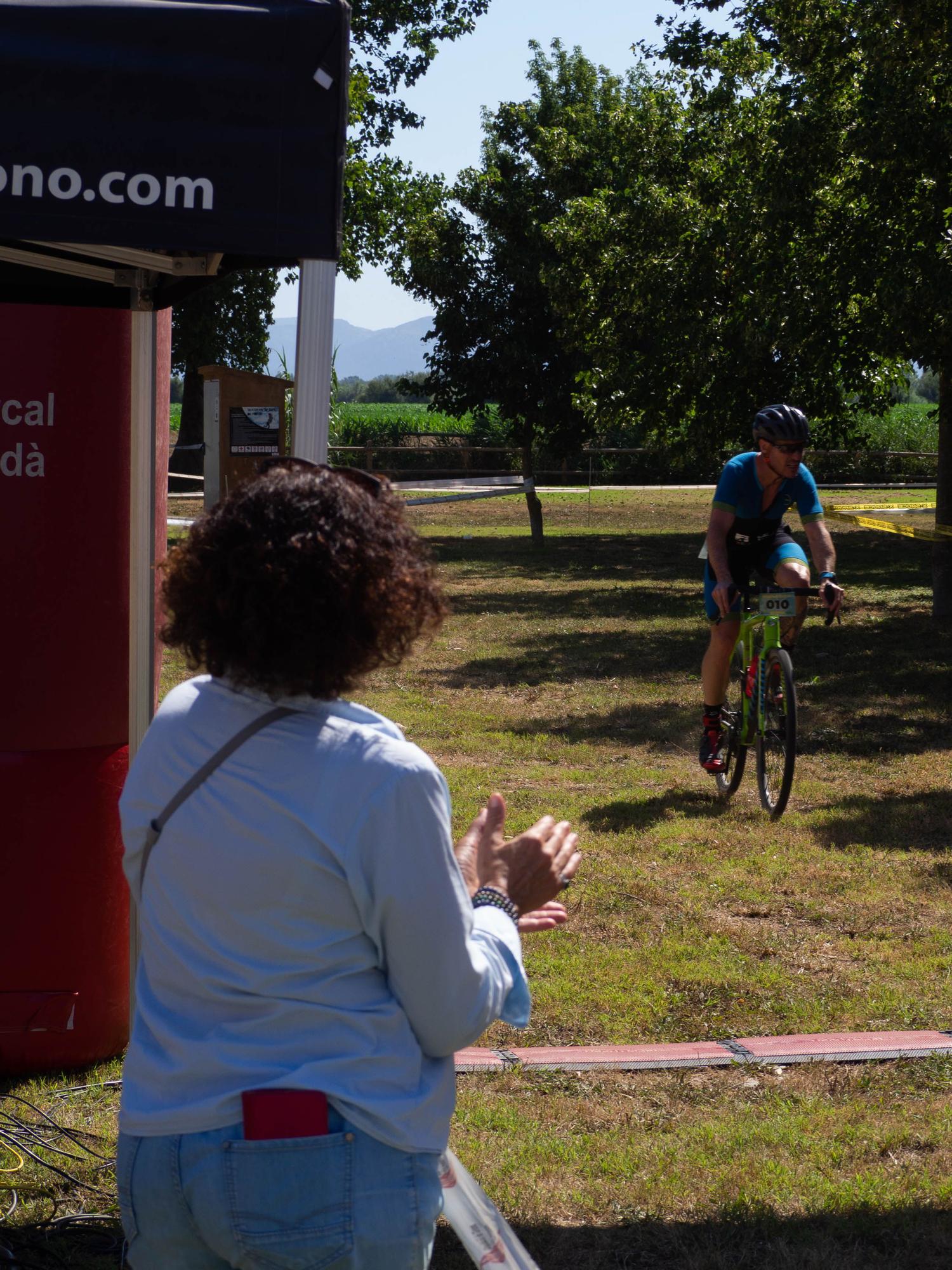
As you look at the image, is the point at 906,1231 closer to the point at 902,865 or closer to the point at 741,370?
the point at 902,865

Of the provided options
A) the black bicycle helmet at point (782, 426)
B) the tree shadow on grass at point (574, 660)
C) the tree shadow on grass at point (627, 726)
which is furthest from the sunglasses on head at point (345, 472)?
the tree shadow on grass at point (574, 660)

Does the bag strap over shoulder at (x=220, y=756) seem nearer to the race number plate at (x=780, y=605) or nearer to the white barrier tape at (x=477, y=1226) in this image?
the white barrier tape at (x=477, y=1226)

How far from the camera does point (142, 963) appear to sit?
1.86 m

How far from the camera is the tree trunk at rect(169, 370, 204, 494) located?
31.1m

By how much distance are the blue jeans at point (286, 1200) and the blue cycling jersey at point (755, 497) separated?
5.39 metres

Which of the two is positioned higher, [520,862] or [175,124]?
[175,124]

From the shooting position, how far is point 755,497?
698 cm

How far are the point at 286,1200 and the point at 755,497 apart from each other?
5.71 meters

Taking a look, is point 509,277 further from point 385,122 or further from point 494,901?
point 494,901

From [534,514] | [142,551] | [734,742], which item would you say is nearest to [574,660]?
[734,742]

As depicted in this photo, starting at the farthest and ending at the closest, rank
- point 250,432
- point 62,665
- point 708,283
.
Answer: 1. point 708,283
2. point 250,432
3. point 62,665

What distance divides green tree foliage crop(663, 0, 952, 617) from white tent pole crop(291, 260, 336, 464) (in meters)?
9.52

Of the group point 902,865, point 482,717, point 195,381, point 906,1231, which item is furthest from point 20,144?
point 195,381

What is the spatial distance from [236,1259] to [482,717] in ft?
26.7
